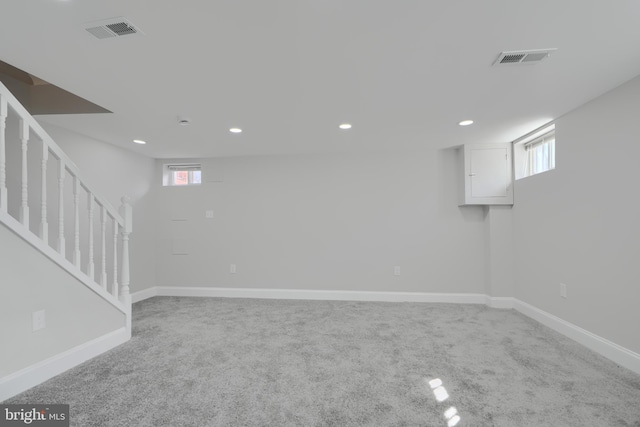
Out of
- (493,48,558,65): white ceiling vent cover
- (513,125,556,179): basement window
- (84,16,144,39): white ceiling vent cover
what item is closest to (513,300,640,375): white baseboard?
(513,125,556,179): basement window

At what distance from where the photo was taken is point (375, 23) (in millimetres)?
1522

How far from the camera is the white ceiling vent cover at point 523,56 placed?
1770 millimetres

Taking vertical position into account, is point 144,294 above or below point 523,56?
below

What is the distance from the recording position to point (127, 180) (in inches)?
160

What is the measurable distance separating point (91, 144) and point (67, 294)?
7.25 ft

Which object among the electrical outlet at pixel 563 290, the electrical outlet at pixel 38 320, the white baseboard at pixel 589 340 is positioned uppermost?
the electrical outlet at pixel 38 320

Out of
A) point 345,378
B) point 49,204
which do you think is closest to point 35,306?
point 49,204

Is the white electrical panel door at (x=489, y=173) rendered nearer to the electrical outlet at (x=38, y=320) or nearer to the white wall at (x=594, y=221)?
the white wall at (x=594, y=221)

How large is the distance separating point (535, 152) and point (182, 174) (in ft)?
17.0

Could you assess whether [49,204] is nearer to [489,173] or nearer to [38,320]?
[38,320]

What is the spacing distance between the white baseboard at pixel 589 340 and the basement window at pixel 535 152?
5.34 feet

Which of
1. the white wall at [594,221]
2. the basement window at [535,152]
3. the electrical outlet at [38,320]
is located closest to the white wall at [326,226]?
the basement window at [535,152]

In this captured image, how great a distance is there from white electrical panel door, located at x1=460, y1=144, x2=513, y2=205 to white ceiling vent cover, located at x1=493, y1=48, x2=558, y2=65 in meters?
2.05

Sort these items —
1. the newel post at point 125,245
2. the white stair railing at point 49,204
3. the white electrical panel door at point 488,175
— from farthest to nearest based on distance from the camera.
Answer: the white electrical panel door at point 488,175 → the newel post at point 125,245 → the white stair railing at point 49,204
